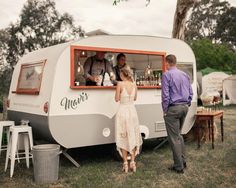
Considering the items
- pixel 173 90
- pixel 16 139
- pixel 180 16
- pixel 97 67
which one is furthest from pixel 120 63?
pixel 180 16

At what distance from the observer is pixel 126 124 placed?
5.67 meters

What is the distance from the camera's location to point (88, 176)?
17.6 ft

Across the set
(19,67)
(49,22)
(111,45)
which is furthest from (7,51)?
(111,45)

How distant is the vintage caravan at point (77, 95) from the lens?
5.52 meters

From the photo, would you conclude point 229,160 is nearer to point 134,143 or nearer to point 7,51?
point 134,143

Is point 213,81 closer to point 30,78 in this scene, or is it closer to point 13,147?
point 30,78

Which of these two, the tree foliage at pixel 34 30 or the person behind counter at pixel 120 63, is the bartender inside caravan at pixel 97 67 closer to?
the person behind counter at pixel 120 63

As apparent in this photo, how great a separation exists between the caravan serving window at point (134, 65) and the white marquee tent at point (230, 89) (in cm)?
1155

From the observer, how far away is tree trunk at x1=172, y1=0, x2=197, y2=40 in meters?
10.5

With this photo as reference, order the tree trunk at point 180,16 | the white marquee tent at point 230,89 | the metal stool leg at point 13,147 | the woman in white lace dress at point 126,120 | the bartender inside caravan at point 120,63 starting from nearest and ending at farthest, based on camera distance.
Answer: the metal stool leg at point 13,147 → the woman in white lace dress at point 126,120 → the bartender inside caravan at point 120,63 → the tree trunk at point 180,16 → the white marquee tent at point 230,89

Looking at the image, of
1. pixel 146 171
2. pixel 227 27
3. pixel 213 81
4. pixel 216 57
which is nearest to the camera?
pixel 146 171

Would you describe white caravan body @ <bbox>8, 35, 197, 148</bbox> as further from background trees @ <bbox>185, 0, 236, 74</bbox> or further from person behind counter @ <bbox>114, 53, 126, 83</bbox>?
background trees @ <bbox>185, 0, 236, 74</bbox>

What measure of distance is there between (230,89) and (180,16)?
9.01 meters

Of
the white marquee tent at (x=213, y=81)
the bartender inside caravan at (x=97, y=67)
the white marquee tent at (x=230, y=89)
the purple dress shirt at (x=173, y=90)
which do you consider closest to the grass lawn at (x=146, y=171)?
the purple dress shirt at (x=173, y=90)
